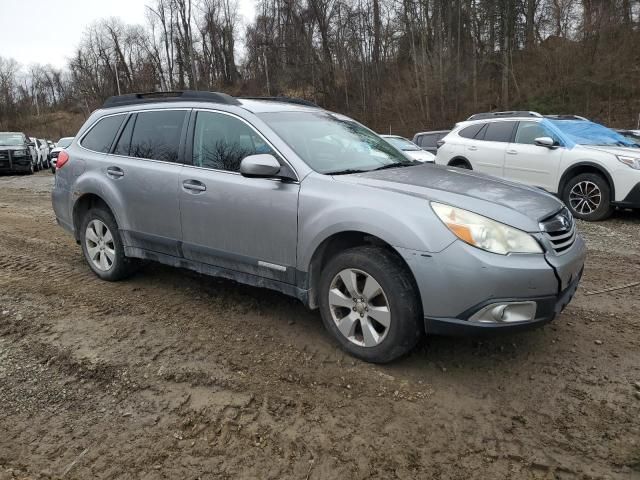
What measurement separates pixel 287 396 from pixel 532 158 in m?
7.38

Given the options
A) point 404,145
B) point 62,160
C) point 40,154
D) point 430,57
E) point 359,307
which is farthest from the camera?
point 430,57

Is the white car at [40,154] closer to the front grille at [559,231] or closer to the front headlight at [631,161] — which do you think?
the front headlight at [631,161]

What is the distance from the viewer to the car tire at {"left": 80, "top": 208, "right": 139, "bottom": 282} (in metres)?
5.03

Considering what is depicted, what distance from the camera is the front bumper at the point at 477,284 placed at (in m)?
2.94

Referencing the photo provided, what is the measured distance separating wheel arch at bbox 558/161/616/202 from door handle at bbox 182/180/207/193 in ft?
21.5

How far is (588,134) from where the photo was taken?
8.90 meters

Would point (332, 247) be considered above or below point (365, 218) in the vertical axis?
below

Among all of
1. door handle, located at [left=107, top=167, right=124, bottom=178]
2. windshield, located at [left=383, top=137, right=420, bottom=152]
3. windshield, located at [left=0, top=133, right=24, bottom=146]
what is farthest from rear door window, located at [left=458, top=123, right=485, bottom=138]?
windshield, located at [left=0, top=133, right=24, bottom=146]

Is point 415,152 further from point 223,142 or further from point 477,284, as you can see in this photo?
point 477,284

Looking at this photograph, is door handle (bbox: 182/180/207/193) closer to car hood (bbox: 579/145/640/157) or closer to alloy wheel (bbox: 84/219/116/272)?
alloy wheel (bbox: 84/219/116/272)

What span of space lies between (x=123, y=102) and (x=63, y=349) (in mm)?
2674

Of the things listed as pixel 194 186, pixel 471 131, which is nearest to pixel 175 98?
pixel 194 186

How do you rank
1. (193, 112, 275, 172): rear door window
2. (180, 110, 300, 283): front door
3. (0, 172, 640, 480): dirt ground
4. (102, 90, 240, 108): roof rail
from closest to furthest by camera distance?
(0, 172, 640, 480): dirt ground → (180, 110, 300, 283): front door → (193, 112, 275, 172): rear door window → (102, 90, 240, 108): roof rail

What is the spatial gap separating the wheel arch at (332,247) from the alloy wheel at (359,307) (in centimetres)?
18
